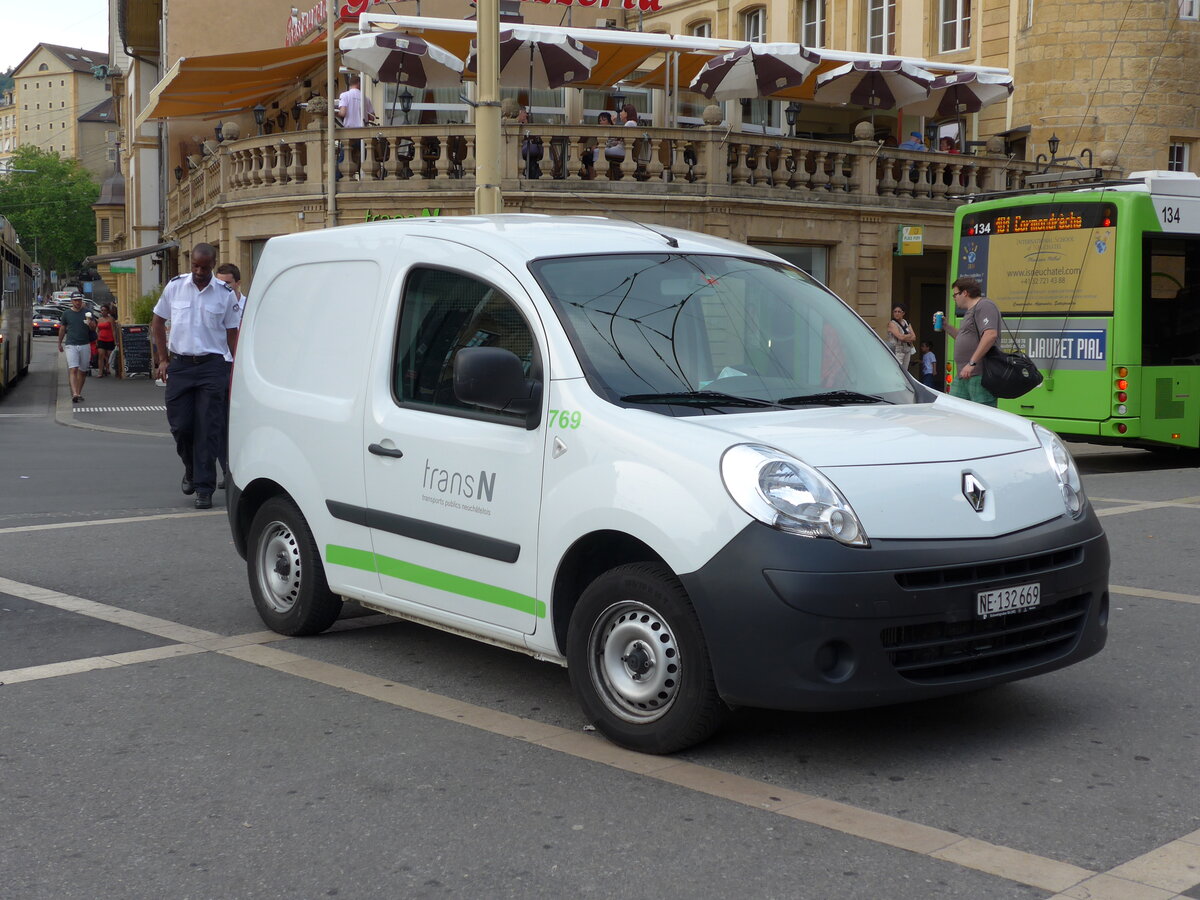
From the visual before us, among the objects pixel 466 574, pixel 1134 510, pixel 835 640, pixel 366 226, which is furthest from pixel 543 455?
pixel 1134 510

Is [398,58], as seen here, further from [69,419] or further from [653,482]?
[653,482]

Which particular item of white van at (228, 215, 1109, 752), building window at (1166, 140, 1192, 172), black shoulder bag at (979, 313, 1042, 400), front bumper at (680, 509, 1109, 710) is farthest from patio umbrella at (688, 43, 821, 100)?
front bumper at (680, 509, 1109, 710)

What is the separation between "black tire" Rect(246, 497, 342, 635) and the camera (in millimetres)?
6348

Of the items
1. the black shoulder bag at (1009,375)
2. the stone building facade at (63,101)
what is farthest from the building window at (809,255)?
the stone building facade at (63,101)

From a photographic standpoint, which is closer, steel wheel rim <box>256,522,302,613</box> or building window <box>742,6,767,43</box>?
steel wheel rim <box>256,522,302,613</box>

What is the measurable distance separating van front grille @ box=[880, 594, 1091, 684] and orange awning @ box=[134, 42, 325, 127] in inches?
1027

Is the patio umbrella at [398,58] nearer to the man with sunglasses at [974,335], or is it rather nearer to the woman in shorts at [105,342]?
the man with sunglasses at [974,335]

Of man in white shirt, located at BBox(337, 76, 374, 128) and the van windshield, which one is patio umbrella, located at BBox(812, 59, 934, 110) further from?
the van windshield

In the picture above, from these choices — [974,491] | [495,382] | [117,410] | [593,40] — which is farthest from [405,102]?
[974,491]

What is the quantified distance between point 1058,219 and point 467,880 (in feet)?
44.2

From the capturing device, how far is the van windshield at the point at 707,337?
5121 mm

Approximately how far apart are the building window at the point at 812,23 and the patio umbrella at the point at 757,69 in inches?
449

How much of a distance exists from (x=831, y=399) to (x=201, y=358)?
259 inches

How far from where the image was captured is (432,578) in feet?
18.3
